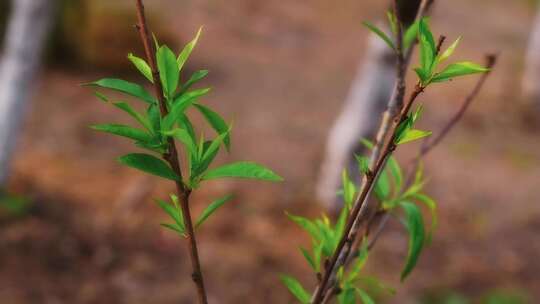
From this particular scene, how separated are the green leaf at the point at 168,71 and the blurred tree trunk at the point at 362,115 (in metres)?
4.15

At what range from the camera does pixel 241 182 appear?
6250 mm

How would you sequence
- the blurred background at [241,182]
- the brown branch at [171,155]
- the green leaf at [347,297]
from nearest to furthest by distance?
1. the brown branch at [171,155]
2. the green leaf at [347,297]
3. the blurred background at [241,182]

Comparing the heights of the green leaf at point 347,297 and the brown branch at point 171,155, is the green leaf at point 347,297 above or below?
below

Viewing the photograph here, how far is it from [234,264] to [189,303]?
23.0 inches

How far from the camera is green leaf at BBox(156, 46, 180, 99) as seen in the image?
1.03 meters

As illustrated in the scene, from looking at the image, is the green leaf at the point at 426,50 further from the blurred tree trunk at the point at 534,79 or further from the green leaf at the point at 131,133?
the blurred tree trunk at the point at 534,79

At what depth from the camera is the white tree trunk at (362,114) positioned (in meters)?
5.31

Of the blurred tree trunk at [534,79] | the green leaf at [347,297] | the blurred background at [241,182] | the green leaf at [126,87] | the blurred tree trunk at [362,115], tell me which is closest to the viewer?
the green leaf at [126,87]

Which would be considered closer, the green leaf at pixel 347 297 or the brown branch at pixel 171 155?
the brown branch at pixel 171 155

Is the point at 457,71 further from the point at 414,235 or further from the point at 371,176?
the point at 414,235

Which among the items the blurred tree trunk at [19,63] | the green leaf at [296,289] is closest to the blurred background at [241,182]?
the blurred tree trunk at [19,63]

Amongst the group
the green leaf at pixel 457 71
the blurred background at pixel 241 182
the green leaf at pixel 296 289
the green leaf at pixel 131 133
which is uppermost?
the green leaf at pixel 457 71

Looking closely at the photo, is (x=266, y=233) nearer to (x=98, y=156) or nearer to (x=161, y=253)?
(x=161, y=253)

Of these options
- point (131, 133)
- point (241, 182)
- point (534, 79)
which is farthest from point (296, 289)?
point (534, 79)
